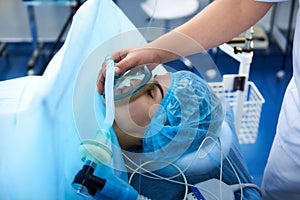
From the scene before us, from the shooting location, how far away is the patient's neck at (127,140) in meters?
1.00

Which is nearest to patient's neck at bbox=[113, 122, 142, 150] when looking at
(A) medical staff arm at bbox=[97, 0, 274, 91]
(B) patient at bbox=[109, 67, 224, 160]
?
(B) patient at bbox=[109, 67, 224, 160]

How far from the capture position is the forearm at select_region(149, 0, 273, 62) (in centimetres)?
109

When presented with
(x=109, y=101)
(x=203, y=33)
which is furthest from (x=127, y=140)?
(x=203, y=33)

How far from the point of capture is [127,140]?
1.03m

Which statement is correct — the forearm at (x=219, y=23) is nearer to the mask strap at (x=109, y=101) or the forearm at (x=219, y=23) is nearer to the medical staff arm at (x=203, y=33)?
the medical staff arm at (x=203, y=33)

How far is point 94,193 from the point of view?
797 millimetres

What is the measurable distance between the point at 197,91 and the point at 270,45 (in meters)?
2.65

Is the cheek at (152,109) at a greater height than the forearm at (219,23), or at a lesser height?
lesser

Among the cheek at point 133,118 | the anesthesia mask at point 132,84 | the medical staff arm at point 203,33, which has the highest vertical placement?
the medical staff arm at point 203,33

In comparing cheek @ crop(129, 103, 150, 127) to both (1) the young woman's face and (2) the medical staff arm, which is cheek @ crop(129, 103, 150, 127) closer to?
(1) the young woman's face

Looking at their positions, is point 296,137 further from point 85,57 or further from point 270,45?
point 270,45

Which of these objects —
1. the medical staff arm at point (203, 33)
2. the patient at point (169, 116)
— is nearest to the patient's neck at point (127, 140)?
the patient at point (169, 116)

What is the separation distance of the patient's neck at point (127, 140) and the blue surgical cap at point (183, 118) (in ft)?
0.07

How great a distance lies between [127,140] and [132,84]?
0.15 metres
